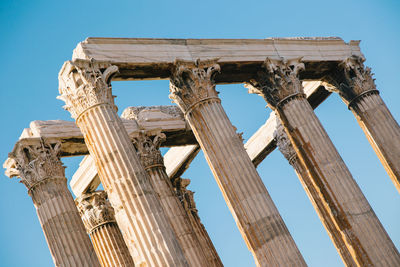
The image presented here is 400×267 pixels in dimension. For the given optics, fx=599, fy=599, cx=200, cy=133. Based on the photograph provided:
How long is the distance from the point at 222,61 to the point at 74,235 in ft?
24.2

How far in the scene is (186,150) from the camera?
26.5 metres

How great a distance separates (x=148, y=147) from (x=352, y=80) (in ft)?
27.2

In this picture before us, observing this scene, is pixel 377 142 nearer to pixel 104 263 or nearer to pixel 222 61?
pixel 222 61

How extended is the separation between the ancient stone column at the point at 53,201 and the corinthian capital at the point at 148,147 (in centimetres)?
328

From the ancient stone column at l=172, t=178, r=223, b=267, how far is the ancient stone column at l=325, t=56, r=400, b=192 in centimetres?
757

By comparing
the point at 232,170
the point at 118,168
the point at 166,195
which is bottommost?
the point at 232,170

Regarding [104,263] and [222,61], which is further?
[104,263]

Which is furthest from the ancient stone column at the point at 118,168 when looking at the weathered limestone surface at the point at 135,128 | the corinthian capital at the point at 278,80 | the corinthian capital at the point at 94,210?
the corinthian capital at the point at 94,210

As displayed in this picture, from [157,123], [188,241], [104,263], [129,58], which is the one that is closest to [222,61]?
[129,58]

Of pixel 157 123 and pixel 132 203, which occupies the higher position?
pixel 157 123

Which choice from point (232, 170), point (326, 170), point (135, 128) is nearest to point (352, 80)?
point (326, 170)

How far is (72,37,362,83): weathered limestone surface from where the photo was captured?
1767 cm

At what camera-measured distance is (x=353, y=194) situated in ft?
64.9

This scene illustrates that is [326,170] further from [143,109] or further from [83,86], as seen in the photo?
[83,86]
